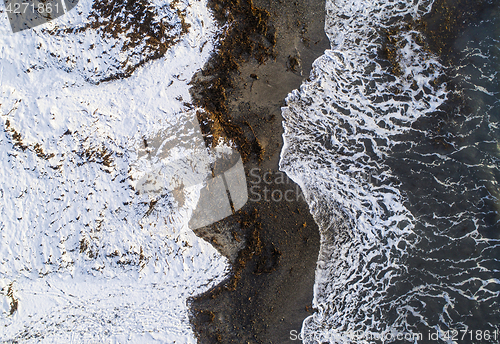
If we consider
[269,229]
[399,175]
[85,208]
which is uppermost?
[399,175]

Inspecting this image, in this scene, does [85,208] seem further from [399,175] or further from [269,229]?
[399,175]

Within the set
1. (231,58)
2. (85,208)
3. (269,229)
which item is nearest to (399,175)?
(269,229)

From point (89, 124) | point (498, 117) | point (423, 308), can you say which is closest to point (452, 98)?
point (498, 117)

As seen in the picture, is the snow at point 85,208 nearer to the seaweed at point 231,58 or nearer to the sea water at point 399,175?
the seaweed at point 231,58

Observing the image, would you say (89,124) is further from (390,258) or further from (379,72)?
(390,258)

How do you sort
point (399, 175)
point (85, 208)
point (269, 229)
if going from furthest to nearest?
point (399, 175) < point (269, 229) < point (85, 208)

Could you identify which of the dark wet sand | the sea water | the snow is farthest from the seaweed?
the sea water

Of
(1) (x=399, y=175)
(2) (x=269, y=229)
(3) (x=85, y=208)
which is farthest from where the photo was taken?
(1) (x=399, y=175)
